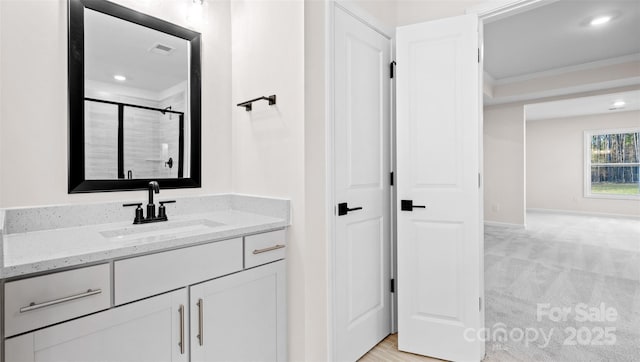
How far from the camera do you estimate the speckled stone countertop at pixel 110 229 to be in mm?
1077

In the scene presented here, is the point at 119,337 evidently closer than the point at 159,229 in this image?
Yes

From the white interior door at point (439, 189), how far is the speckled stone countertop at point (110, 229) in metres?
0.92

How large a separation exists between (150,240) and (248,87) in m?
1.20

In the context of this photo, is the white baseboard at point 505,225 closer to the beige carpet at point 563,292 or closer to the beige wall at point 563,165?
the beige carpet at point 563,292

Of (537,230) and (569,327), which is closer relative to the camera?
(569,327)

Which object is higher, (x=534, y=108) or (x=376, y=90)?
(x=534, y=108)

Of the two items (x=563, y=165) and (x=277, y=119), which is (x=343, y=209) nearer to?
(x=277, y=119)

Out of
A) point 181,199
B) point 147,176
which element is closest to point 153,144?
point 147,176

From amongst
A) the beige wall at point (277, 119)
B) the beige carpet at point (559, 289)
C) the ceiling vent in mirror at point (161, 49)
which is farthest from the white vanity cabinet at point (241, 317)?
the ceiling vent in mirror at point (161, 49)

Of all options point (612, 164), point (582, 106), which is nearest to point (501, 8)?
point (582, 106)

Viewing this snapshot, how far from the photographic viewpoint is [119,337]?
3.85ft

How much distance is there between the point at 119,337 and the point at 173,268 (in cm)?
29

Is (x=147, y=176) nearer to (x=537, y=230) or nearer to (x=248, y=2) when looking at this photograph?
(x=248, y=2)

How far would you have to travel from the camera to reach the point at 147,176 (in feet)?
6.05
